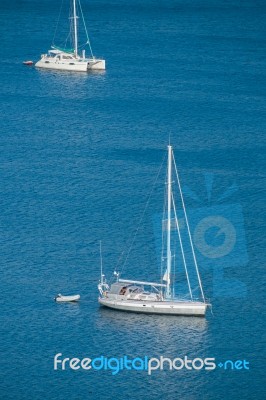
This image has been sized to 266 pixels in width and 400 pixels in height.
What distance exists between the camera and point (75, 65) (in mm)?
160500

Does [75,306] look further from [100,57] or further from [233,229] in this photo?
[100,57]

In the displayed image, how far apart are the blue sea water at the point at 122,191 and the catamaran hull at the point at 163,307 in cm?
50

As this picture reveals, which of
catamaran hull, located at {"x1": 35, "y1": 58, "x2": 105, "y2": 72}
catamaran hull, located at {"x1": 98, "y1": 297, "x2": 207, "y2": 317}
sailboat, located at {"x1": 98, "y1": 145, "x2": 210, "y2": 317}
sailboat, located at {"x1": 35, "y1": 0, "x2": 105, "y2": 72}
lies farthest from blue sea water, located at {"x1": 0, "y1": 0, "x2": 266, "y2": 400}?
sailboat, located at {"x1": 35, "y1": 0, "x2": 105, "y2": 72}

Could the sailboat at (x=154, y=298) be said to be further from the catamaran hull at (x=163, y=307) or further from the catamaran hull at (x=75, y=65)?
the catamaran hull at (x=75, y=65)

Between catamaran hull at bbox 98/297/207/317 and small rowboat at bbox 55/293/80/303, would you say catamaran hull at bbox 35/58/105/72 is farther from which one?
catamaran hull at bbox 98/297/207/317

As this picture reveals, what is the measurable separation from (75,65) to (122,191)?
44.5m

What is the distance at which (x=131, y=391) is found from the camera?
87.1 m

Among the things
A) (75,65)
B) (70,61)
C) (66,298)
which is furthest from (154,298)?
(70,61)

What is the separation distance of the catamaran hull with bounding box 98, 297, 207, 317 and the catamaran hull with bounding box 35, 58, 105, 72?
2687 inches

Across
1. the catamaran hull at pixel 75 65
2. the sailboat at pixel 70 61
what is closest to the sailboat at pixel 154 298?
the catamaran hull at pixel 75 65

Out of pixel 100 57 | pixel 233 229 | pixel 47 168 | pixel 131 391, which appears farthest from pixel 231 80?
pixel 131 391

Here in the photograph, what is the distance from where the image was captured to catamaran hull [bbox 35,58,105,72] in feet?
526

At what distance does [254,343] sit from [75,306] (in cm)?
1169

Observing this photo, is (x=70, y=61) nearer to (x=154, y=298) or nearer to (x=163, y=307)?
(x=154, y=298)
